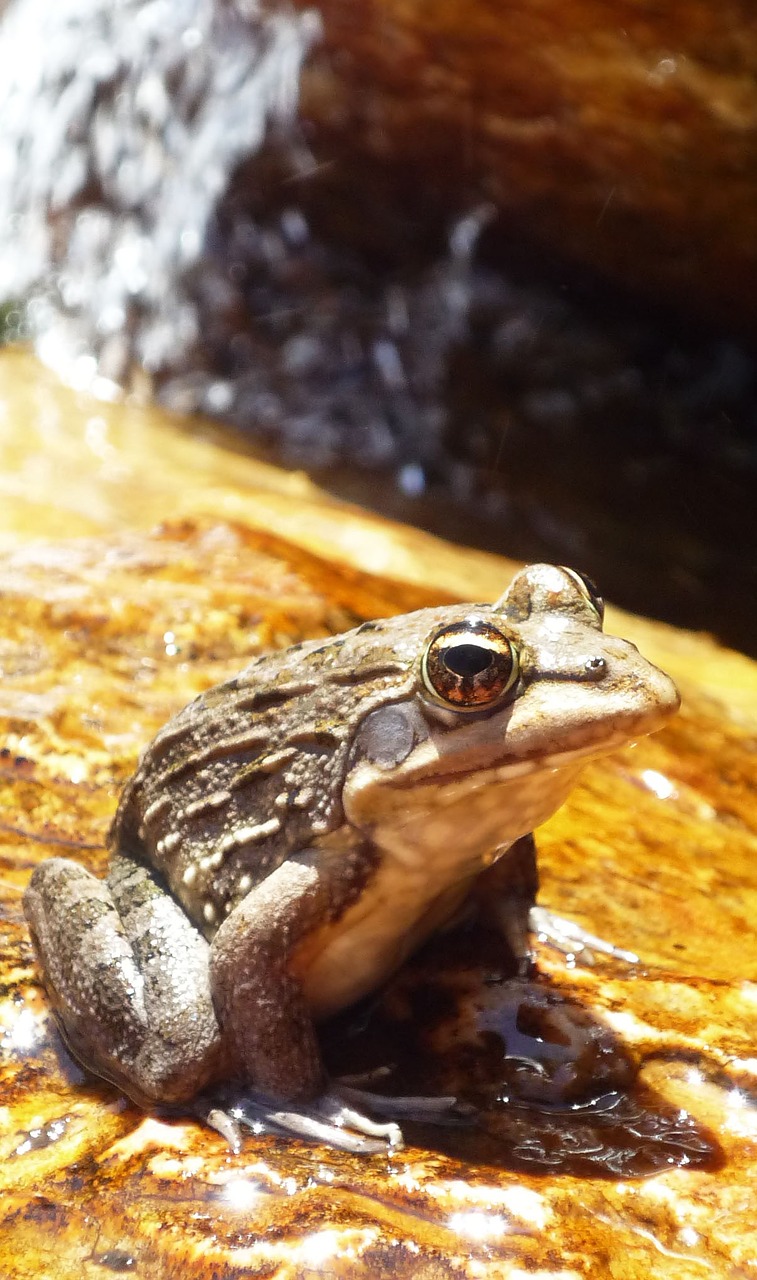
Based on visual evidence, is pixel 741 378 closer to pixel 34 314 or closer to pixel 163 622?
pixel 34 314

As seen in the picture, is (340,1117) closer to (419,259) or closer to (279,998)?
(279,998)

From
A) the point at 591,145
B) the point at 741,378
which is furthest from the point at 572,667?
the point at 741,378

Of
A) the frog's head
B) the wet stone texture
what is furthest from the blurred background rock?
the frog's head

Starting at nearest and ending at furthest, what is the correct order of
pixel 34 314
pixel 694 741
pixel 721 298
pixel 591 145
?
pixel 694 741
pixel 591 145
pixel 721 298
pixel 34 314

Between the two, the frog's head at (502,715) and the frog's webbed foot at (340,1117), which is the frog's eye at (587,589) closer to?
the frog's head at (502,715)

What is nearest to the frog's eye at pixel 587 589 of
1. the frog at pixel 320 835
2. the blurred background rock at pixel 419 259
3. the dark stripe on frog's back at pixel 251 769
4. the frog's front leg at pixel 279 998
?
the frog at pixel 320 835

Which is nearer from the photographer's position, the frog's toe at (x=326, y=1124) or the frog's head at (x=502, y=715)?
the frog's head at (x=502, y=715)

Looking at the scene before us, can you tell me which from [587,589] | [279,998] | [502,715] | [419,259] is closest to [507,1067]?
[279,998]
